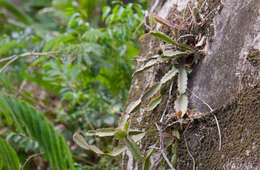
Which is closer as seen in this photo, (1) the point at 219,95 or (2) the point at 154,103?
(1) the point at 219,95

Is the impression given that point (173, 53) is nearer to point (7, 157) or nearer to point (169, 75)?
point (169, 75)

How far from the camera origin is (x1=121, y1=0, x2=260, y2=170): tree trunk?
92cm

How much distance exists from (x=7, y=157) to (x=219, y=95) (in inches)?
31.6

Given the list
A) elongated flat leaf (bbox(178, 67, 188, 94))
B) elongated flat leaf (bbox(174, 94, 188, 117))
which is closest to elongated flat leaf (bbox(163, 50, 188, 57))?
elongated flat leaf (bbox(178, 67, 188, 94))

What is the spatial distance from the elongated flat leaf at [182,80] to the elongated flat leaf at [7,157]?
674mm

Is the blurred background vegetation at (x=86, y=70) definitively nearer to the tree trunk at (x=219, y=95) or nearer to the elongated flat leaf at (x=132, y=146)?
the tree trunk at (x=219, y=95)

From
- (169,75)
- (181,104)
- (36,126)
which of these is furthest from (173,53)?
(36,126)

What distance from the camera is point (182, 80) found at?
109 cm

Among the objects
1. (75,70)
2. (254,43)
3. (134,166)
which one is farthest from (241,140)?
(75,70)

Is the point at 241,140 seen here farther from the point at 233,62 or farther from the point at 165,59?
the point at 165,59

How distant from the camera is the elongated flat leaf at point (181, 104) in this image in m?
1.04

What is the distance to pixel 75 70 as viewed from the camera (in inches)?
73.0

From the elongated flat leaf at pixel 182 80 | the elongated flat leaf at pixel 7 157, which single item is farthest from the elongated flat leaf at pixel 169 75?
the elongated flat leaf at pixel 7 157

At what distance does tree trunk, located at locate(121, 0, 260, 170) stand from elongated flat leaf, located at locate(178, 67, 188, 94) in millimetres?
37
